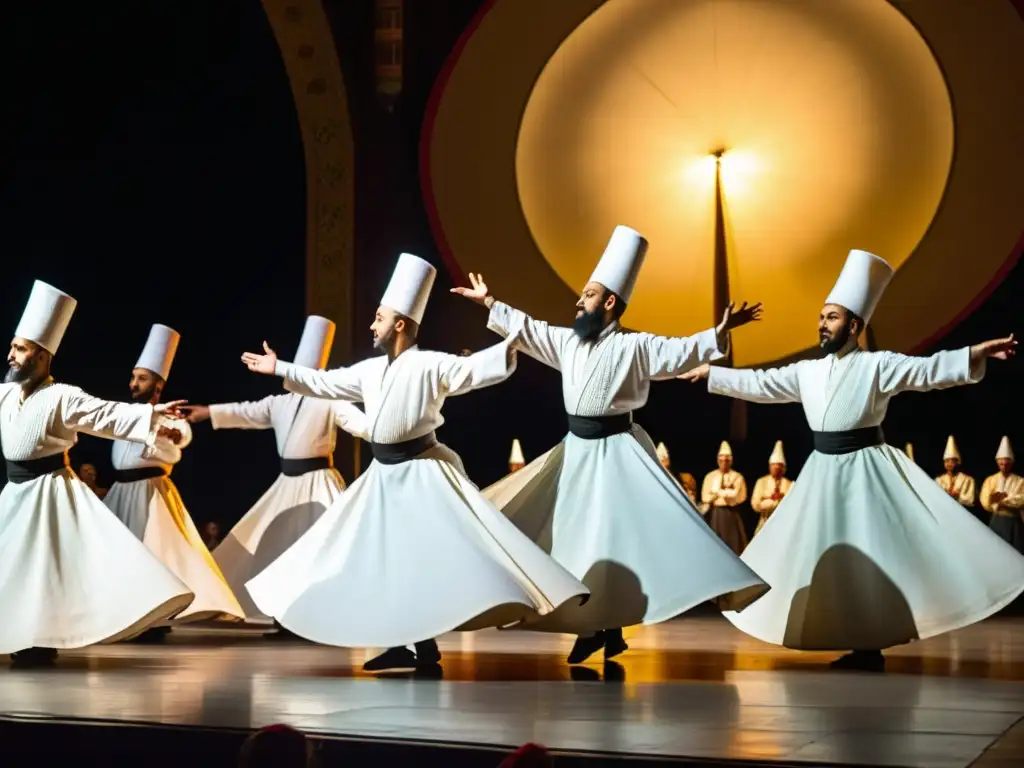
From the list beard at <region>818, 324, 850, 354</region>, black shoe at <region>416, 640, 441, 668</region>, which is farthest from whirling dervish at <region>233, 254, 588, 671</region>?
beard at <region>818, 324, 850, 354</region>

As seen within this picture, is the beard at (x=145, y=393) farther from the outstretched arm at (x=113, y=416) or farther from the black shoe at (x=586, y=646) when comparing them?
the black shoe at (x=586, y=646)

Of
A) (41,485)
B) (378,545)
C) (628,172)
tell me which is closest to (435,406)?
(378,545)

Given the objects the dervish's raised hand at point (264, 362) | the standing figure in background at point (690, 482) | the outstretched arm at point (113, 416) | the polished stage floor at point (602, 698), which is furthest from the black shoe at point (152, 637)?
the standing figure in background at point (690, 482)

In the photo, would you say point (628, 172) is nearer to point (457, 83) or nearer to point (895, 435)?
point (457, 83)

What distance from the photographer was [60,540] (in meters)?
5.20

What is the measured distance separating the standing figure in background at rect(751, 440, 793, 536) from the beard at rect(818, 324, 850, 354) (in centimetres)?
512

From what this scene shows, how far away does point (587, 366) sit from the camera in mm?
5172

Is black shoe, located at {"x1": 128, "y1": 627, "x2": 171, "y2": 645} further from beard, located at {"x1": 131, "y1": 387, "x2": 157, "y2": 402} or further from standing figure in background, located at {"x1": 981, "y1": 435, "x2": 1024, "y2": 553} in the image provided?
standing figure in background, located at {"x1": 981, "y1": 435, "x2": 1024, "y2": 553}

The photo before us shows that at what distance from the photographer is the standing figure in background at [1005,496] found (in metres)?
10.8

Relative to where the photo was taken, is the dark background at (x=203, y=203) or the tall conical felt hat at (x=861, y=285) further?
the dark background at (x=203, y=203)

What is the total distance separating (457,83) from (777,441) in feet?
12.8

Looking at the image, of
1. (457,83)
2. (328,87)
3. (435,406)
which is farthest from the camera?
(328,87)

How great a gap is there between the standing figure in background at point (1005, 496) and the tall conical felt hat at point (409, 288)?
21.7 ft

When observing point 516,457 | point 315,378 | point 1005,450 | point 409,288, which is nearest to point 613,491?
point 409,288
